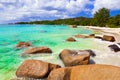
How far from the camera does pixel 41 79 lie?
7.69 metres

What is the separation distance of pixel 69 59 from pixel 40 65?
2059 millimetres

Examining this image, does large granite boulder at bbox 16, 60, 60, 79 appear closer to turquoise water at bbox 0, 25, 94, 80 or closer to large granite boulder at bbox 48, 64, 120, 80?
turquoise water at bbox 0, 25, 94, 80

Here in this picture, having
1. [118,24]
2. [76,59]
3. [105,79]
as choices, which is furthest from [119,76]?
[118,24]

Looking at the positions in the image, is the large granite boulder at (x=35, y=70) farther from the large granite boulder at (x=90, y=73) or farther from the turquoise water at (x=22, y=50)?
the large granite boulder at (x=90, y=73)

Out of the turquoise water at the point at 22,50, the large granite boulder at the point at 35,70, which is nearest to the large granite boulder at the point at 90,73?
the large granite boulder at the point at 35,70

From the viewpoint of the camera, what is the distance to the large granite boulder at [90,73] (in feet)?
18.5

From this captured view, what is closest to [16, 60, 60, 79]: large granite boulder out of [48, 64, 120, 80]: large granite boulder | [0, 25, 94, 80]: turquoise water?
[0, 25, 94, 80]: turquoise water

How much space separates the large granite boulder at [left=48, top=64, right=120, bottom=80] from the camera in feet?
18.5

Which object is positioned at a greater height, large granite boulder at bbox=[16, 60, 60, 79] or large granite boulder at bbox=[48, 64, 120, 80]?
large granite boulder at bbox=[48, 64, 120, 80]

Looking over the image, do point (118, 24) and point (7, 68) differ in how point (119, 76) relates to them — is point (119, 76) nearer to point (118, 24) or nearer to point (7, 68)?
point (7, 68)

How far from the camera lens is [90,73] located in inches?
231

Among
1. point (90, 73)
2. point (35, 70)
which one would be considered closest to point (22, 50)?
point (35, 70)

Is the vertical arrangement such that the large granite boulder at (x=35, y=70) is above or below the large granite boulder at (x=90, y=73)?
below

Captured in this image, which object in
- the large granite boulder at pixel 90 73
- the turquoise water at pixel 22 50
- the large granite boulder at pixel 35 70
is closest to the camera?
the large granite boulder at pixel 90 73
